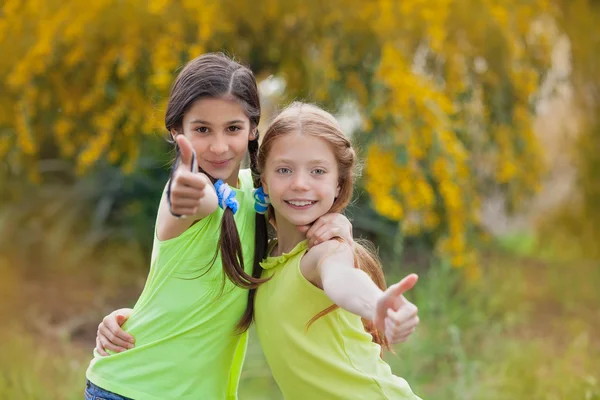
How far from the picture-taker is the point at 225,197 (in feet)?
5.58

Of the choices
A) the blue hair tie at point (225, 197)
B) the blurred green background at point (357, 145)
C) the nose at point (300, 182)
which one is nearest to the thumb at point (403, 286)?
the nose at point (300, 182)

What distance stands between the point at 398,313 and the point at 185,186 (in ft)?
1.40

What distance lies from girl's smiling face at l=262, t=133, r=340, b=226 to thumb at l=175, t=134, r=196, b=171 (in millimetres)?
276

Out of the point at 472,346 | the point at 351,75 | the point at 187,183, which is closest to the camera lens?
the point at 187,183

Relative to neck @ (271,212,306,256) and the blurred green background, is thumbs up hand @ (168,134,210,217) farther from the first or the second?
the blurred green background

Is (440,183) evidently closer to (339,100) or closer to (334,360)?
(339,100)

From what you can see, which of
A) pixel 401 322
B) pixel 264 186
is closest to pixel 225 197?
pixel 264 186

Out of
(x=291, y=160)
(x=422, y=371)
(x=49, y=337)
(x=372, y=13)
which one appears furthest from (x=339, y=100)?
(x=291, y=160)

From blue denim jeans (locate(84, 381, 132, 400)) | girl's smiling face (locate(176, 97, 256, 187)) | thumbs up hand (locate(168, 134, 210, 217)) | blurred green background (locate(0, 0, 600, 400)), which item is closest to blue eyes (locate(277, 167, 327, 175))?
girl's smiling face (locate(176, 97, 256, 187))

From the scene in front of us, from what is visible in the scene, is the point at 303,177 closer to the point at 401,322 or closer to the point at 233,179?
the point at 233,179

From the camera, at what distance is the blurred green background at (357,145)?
3809 mm

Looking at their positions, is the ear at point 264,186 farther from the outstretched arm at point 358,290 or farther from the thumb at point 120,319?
the thumb at point 120,319

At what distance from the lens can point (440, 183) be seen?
416 centimetres

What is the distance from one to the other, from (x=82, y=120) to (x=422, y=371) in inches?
90.1
